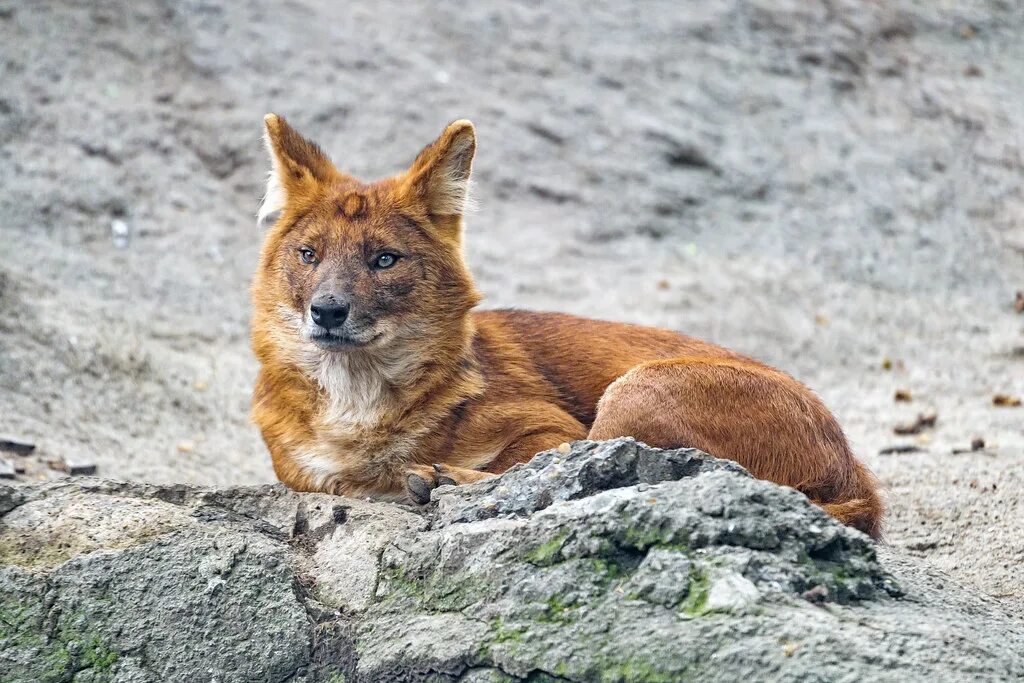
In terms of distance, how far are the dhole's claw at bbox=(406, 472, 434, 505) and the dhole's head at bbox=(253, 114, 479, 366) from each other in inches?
30.8

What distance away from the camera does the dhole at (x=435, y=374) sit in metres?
5.53

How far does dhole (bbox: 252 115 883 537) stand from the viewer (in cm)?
553

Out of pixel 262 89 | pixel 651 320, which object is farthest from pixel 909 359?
pixel 262 89

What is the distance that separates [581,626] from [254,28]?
926 cm

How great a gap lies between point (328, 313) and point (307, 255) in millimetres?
486

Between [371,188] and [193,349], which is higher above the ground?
[371,188]

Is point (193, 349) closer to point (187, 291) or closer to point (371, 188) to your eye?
point (187, 291)

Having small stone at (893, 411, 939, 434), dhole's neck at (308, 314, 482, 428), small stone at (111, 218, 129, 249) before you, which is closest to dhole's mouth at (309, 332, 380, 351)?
dhole's neck at (308, 314, 482, 428)

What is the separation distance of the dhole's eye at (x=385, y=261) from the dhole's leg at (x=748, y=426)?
117 cm

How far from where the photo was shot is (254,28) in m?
12.1

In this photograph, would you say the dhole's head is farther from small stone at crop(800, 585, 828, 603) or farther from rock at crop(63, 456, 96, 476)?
small stone at crop(800, 585, 828, 603)

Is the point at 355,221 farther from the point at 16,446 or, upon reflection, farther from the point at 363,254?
the point at 16,446

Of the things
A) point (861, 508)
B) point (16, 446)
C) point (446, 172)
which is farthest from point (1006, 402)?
point (16, 446)

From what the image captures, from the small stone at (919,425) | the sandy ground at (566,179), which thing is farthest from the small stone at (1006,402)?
the small stone at (919,425)
